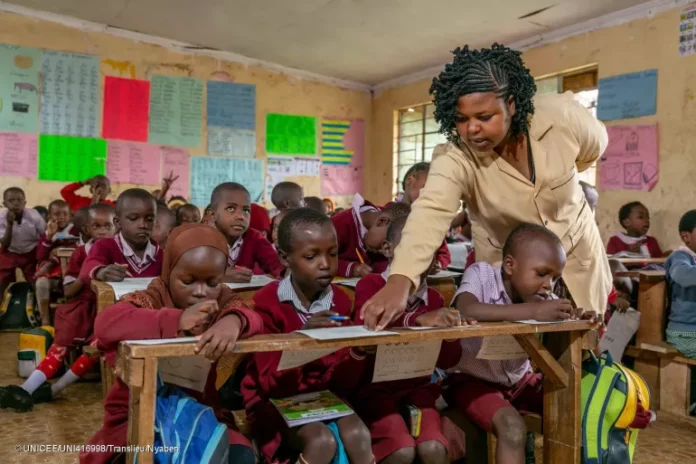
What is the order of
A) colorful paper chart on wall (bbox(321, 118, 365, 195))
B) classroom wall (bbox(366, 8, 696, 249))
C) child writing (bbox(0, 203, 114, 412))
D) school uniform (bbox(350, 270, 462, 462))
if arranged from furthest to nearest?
1. colorful paper chart on wall (bbox(321, 118, 365, 195))
2. classroom wall (bbox(366, 8, 696, 249))
3. child writing (bbox(0, 203, 114, 412))
4. school uniform (bbox(350, 270, 462, 462))

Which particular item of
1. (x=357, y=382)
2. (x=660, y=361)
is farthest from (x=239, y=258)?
(x=660, y=361)

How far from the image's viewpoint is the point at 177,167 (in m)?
7.45

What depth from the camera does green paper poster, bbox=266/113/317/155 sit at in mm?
8141

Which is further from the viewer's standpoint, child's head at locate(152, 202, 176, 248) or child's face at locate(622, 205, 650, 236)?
child's face at locate(622, 205, 650, 236)

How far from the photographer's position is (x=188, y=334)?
4.97ft

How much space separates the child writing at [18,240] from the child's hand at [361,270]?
4.00 metres

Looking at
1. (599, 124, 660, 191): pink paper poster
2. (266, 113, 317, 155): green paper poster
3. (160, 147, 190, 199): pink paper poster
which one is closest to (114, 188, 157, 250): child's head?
(599, 124, 660, 191): pink paper poster

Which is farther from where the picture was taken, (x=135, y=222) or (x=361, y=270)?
(x=135, y=222)

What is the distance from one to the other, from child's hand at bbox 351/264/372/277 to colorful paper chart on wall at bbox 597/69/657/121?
343cm

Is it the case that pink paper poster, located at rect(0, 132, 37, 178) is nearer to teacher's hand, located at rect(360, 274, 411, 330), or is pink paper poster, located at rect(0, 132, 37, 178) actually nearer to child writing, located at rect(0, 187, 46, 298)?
child writing, located at rect(0, 187, 46, 298)

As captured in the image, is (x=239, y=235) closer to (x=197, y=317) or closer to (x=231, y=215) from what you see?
(x=231, y=215)

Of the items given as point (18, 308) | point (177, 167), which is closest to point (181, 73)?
point (177, 167)

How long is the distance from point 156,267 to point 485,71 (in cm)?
209

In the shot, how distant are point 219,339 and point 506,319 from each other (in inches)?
35.2
